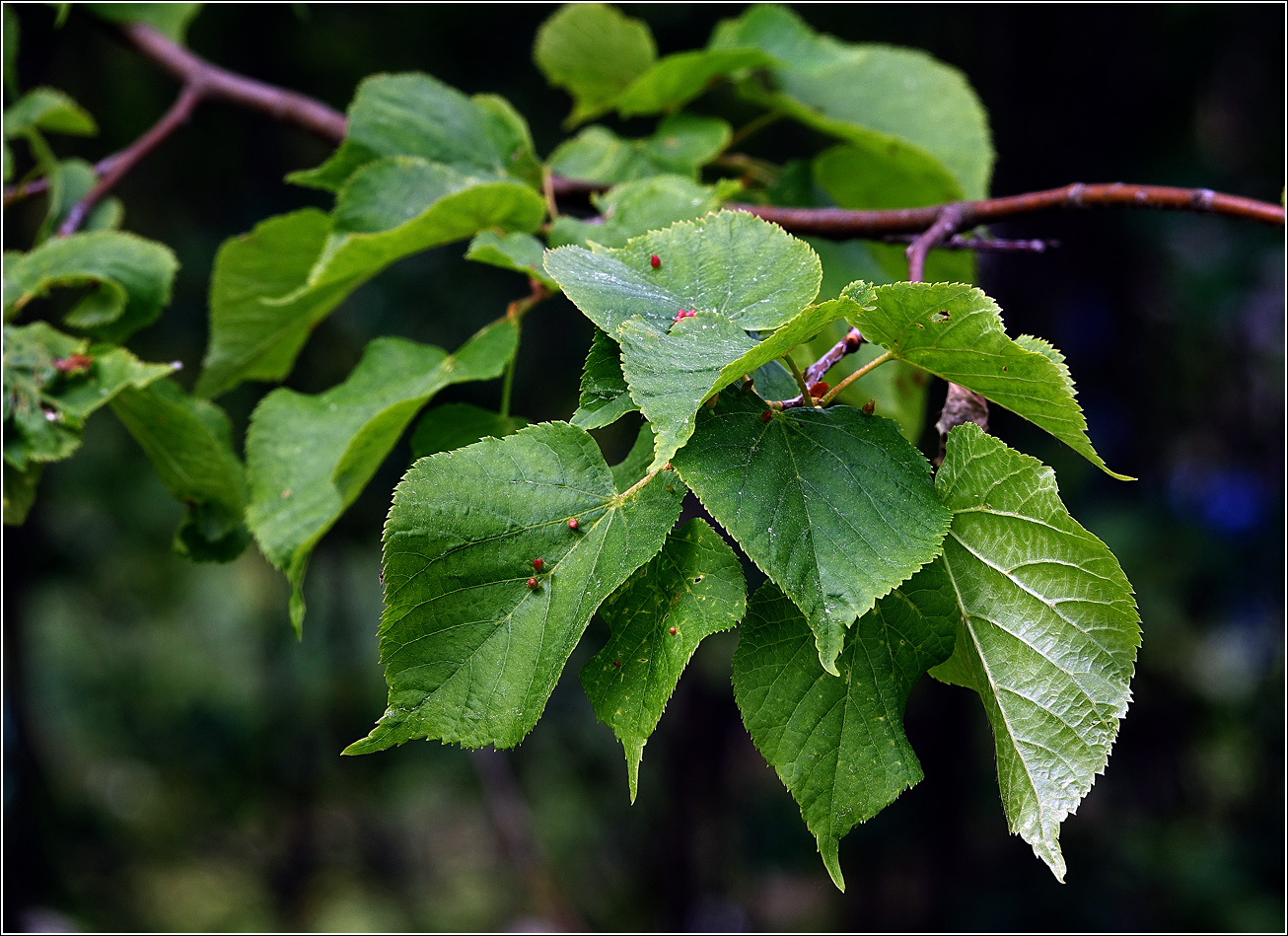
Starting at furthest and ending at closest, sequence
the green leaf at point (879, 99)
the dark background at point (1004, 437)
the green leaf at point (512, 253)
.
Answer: the dark background at point (1004, 437), the green leaf at point (879, 99), the green leaf at point (512, 253)

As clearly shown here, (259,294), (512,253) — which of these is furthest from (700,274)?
(259,294)

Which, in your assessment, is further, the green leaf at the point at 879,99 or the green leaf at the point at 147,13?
the green leaf at the point at 147,13

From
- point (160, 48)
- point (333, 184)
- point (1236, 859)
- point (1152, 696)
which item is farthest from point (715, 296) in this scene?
point (1236, 859)

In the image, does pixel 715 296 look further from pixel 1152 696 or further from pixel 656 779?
pixel 656 779

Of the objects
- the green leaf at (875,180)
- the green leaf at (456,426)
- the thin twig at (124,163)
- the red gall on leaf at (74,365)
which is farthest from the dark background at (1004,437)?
the green leaf at (456,426)

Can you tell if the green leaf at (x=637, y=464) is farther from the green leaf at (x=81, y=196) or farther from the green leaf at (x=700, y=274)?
the green leaf at (x=81, y=196)

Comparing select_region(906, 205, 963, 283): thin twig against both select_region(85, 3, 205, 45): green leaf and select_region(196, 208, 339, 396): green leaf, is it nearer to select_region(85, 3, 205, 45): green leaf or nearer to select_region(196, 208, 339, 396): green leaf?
select_region(196, 208, 339, 396): green leaf
